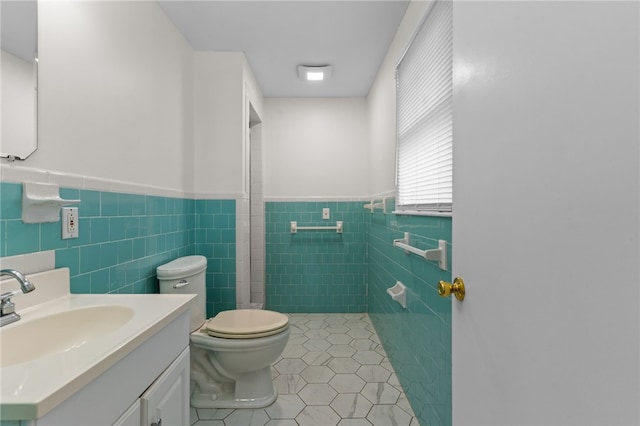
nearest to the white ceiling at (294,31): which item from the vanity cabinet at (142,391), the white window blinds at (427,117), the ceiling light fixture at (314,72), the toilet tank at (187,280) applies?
the ceiling light fixture at (314,72)

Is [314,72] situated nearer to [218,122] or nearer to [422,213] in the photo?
[218,122]

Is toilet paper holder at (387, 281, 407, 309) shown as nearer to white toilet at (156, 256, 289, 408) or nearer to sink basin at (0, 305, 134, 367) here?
white toilet at (156, 256, 289, 408)

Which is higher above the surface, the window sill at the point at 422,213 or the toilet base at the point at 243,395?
the window sill at the point at 422,213

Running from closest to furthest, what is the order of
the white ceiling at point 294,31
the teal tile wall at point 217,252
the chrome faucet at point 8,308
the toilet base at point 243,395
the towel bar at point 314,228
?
the chrome faucet at point 8,308 → the toilet base at point 243,395 → the white ceiling at point 294,31 → the teal tile wall at point 217,252 → the towel bar at point 314,228

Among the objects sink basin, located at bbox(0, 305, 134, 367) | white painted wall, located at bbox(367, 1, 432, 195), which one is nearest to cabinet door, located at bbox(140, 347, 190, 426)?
sink basin, located at bbox(0, 305, 134, 367)

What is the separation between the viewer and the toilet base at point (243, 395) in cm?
169

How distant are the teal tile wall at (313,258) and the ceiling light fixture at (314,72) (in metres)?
1.20

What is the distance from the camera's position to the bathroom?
14.6 inches

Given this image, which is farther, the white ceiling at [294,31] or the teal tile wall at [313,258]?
the teal tile wall at [313,258]

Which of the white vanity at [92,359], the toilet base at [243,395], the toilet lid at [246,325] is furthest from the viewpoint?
the toilet base at [243,395]

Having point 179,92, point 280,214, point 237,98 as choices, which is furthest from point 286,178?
point 179,92

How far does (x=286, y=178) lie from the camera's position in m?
3.16

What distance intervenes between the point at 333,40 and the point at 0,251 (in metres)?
2.12

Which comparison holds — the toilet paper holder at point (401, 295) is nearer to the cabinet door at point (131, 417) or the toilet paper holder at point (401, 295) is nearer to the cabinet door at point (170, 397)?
the cabinet door at point (170, 397)
